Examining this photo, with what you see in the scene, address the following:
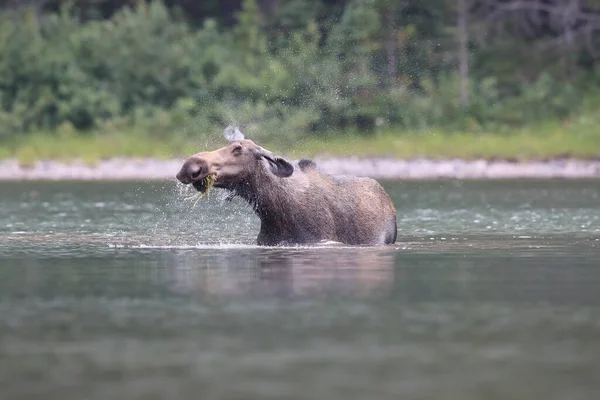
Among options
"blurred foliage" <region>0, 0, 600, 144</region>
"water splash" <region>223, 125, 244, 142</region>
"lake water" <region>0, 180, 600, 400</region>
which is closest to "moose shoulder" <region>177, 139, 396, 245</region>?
"water splash" <region>223, 125, 244, 142</region>

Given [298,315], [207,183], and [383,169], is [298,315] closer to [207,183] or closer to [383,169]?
[207,183]

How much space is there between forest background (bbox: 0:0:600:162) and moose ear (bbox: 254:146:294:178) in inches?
704

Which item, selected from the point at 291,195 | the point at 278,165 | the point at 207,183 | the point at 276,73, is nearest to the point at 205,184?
the point at 207,183

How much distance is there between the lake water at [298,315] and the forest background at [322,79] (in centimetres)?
1749

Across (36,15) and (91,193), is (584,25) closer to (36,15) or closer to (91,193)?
(36,15)

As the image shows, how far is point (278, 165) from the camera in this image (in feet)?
58.4

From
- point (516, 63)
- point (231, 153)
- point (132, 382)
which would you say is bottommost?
point (132, 382)

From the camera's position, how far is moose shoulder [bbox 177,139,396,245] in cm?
1741

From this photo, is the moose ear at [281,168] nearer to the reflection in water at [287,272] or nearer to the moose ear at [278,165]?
the moose ear at [278,165]

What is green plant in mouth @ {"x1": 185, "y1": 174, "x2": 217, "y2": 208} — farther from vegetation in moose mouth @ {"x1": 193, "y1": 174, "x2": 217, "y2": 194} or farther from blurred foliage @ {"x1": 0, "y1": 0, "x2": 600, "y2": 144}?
blurred foliage @ {"x1": 0, "y1": 0, "x2": 600, "y2": 144}

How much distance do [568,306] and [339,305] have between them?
1.92 meters

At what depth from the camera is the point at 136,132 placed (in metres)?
42.0

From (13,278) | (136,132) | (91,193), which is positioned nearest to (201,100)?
(136,132)

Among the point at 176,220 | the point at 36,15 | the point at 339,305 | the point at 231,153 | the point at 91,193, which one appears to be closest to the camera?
the point at 339,305
